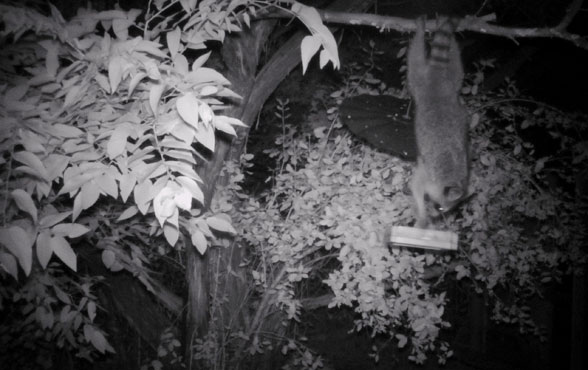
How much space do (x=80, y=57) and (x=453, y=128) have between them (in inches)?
82.9

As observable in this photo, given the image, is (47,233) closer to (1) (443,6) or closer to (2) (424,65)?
(2) (424,65)

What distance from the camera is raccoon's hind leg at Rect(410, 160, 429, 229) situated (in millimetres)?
2759

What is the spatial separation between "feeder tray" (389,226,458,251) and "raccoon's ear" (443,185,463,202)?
349 millimetres

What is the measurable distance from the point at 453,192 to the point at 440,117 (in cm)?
54

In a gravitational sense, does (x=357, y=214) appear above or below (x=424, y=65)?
below

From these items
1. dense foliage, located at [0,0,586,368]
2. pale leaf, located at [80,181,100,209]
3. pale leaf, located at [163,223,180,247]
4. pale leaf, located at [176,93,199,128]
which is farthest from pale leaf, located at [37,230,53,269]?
pale leaf, located at [176,93,199,128]

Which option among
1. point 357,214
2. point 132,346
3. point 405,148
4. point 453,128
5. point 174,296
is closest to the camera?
point 405,148

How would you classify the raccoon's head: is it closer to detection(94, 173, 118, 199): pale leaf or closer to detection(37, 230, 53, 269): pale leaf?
detection(94, 173, 118, 199): pale leaf

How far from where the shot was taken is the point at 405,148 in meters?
2.34

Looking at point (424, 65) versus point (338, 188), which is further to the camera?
point (338, 188)

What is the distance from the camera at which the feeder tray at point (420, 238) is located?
287 cm

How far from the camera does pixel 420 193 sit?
→ 9.91 feet

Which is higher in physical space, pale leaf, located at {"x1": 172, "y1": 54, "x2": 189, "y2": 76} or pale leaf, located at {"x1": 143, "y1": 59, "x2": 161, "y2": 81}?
pale leaf, located at {"x1": 172, "y1": 54, "x2": 189, "y2": 76}


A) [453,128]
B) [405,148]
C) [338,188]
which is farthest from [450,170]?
[338,188]
